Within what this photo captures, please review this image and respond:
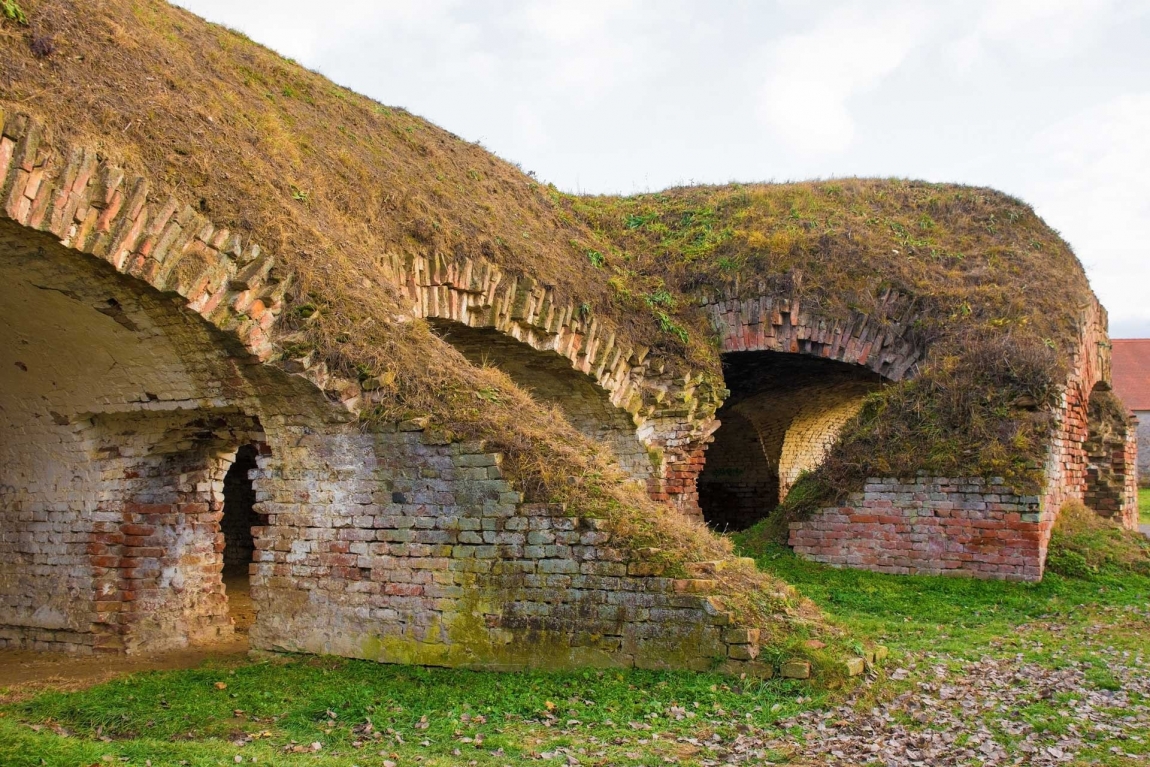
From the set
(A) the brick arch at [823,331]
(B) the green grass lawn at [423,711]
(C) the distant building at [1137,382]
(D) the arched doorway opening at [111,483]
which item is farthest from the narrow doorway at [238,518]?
(C) the distant building at [1137,382]

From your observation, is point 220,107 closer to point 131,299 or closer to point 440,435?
point 131,299

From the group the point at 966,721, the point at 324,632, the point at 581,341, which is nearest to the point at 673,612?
the point at 966,721

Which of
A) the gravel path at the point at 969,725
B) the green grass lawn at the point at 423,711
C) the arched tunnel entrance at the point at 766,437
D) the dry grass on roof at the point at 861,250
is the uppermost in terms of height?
the dry grass on roof at the point at 861,250

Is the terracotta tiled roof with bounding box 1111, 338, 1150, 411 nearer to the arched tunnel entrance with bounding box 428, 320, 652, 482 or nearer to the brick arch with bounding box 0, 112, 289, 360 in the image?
the arched tunnel entrance with bounding box 428, 320, 652, 482

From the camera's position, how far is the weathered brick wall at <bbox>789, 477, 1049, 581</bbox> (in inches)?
366

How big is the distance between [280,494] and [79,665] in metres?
2.06

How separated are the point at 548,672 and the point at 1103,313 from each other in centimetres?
1126

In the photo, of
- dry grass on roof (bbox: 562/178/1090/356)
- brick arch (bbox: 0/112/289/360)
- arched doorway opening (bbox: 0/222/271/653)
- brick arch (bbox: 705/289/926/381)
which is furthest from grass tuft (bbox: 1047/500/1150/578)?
brick arch (bbox: 0/112/289/360)

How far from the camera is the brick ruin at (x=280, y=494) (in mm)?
5879

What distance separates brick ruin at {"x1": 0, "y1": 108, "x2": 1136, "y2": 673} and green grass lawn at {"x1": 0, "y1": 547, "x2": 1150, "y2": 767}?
0.95 ft

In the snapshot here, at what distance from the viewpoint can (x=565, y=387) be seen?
36.1ft

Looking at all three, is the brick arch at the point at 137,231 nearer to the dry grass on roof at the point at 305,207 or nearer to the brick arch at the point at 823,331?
the dry grass on roof at the point at 305,207

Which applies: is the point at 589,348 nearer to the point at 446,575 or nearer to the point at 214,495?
the point at 214,495

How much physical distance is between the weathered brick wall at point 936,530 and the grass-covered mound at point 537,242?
0.72ft
